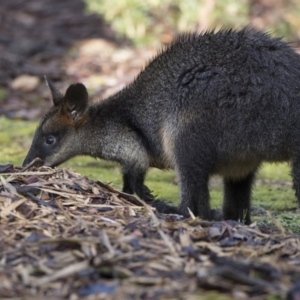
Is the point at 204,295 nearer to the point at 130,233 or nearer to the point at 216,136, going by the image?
the point at 130,233

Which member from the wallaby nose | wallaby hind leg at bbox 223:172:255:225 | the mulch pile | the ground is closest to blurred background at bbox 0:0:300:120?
the wallaby nose

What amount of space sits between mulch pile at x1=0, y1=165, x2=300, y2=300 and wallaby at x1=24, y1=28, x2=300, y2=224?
0.95 meters

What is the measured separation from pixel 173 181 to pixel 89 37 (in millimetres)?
6572

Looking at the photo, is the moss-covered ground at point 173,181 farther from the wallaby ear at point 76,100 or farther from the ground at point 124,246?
the wallaby ear at point 76,100

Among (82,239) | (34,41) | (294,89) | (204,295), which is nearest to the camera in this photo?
(204,295)

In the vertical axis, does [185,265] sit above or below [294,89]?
below

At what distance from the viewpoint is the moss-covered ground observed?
5.83 metres

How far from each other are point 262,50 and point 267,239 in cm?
190

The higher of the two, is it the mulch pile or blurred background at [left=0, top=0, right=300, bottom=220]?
blurred background at [left=0, top=0, right=300, bottom=220]

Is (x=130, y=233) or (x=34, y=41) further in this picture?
(x=34, y=41)

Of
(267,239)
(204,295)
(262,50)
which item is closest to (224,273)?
(204,295)

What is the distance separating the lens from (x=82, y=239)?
10.9 ft

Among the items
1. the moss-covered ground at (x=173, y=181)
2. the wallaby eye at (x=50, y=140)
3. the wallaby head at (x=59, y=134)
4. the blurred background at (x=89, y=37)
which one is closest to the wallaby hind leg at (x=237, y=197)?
the moss-covered ground at (x=173, y=181)

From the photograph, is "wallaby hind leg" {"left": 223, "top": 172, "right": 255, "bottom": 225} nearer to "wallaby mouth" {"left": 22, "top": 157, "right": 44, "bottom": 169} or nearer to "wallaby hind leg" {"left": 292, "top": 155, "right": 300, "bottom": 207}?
"wallaby hind leg" {"left": 292, "top": 155, "right": 300, "bottom": 207}
